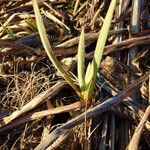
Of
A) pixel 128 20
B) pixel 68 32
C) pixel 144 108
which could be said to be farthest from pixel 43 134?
pixel 128 20

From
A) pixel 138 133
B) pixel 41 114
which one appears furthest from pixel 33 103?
pixel 138 133

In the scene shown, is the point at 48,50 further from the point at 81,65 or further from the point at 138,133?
the point at 138,133

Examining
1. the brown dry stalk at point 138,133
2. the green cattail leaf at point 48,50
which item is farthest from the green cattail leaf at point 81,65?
the brown dry stalk at point 138,133

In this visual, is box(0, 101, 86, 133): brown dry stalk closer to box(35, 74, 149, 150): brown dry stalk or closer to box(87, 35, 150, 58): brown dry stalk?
box(35, 74, 149, 150): brown dry stalk

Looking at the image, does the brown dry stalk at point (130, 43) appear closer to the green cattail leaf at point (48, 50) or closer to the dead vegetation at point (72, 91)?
the dead vegetation at point (72, 91)

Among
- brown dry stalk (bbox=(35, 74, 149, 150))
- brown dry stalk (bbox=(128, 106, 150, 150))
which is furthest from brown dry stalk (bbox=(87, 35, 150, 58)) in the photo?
brown dry stalk (bbox=(128, 106, 150, 150))

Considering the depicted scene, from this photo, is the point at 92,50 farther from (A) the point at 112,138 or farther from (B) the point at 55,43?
(A) the point at 112,138

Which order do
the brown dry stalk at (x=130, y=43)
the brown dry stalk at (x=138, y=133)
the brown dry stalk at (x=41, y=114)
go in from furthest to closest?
the brown dry stalk at (x=130, y=43) < the brown dry stalk at (x=41, y=114) < the brown dry stalk at (x=138, y=133)
